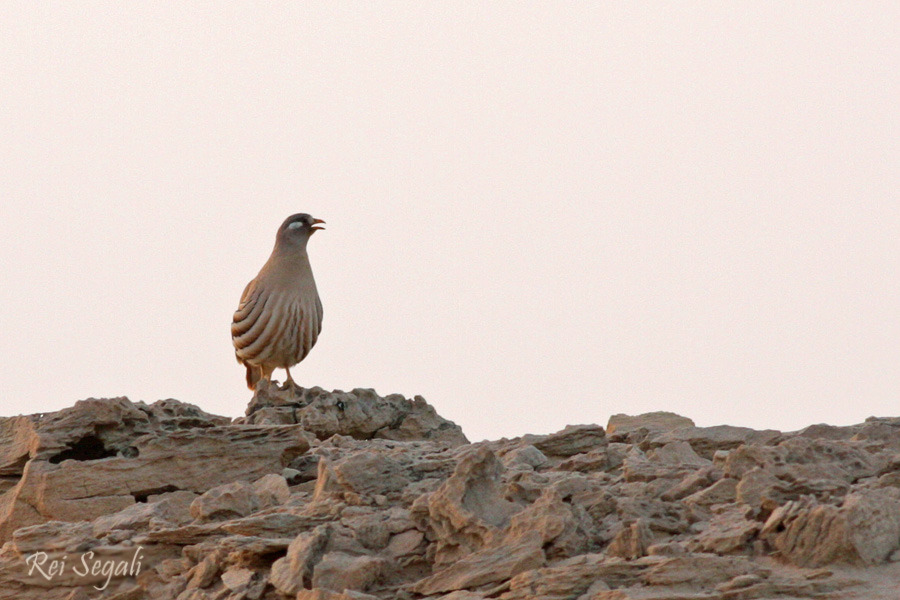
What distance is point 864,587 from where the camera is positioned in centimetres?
663

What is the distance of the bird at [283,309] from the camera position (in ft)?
45.9

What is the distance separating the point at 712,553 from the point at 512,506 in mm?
1309

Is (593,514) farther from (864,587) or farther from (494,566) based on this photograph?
(864,587)

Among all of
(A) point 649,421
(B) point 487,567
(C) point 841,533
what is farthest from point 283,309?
(C) point 841,533

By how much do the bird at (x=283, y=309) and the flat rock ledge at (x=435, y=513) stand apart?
9.57 ft

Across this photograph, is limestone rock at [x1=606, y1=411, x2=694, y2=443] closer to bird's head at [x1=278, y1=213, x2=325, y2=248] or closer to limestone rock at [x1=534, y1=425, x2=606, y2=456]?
limestone rock at [x1=534, y1=425, x2=606, y2=456]

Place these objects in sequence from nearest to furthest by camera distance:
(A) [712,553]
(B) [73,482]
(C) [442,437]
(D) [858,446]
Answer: (A) [712,553]
(D) [858,446]
(B) [73,482]
(C) [442,437]

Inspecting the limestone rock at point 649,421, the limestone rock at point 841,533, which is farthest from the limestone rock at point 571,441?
the limestone rock at point 841,533

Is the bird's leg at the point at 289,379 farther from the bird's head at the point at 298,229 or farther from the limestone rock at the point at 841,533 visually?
the limestone rock at the point at 841,533

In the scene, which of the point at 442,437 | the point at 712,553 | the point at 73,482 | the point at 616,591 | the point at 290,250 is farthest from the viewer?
the point at 290,250

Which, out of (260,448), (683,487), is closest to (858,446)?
(683,487)

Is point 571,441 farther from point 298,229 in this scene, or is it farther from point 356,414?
point 298,229

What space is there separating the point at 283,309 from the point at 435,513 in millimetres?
6615

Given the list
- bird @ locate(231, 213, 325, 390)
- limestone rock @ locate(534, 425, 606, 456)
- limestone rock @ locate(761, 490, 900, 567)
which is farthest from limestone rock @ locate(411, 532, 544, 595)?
bird @ locate(231, 213, 325, 390)
